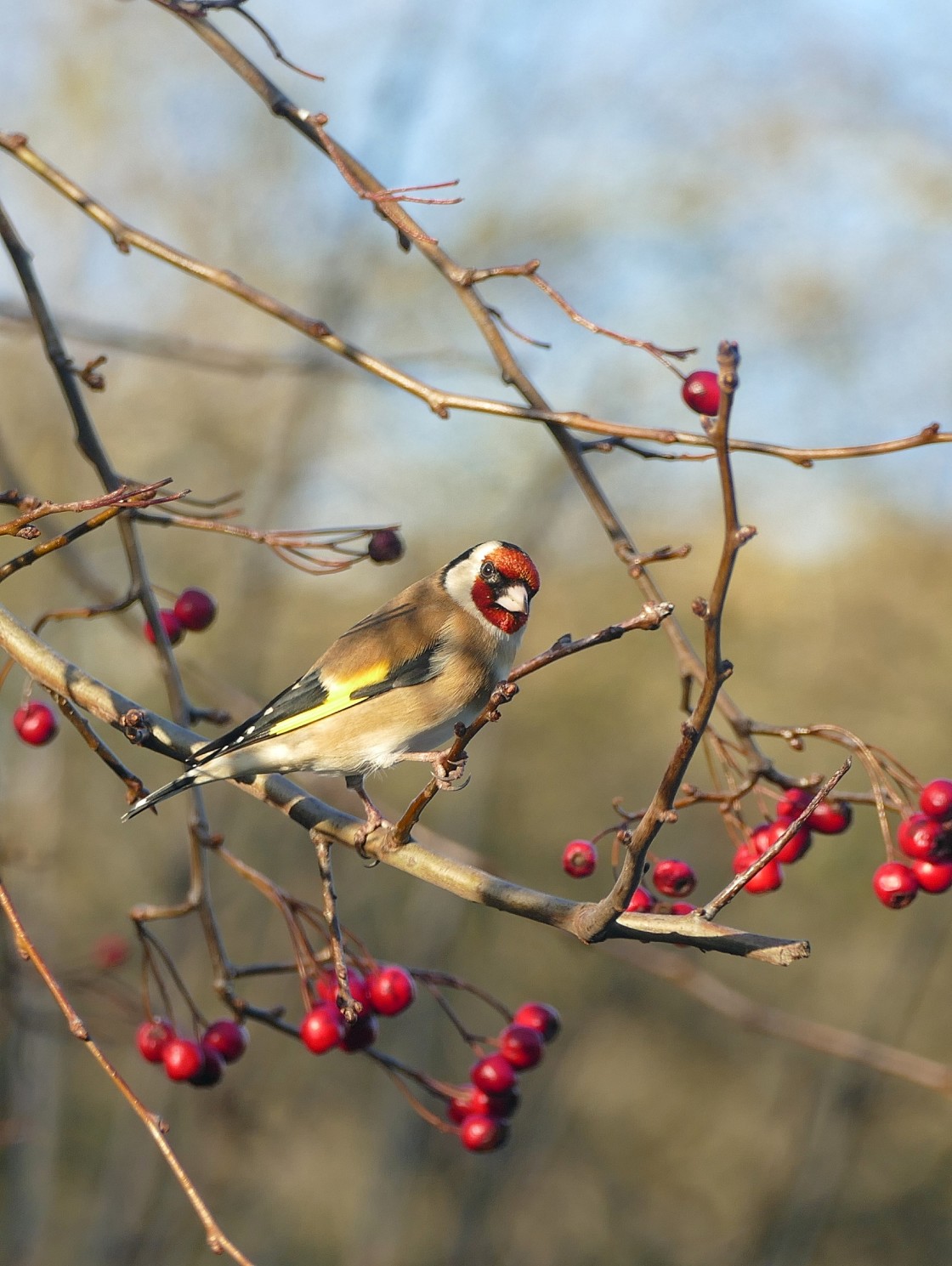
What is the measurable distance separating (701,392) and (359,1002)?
1277mm

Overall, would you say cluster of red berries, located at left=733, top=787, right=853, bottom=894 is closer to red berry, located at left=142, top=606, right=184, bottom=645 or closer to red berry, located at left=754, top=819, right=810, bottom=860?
red berry, located at left=754, top=819, right=810, bottom=860

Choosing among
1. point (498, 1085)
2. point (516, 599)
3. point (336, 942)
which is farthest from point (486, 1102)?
point (516, 599)

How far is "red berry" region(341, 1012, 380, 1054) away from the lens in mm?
2328

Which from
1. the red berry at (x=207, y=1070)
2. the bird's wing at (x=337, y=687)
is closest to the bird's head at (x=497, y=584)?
the bird's wing at (x=337, y=687)

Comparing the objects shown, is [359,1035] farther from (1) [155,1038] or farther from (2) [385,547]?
(2) [385,547]

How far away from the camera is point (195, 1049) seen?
246cm

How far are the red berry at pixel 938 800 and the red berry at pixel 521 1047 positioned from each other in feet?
3.01

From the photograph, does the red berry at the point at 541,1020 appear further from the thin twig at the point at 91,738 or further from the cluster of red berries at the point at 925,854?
the thin twig at the point at 91,738

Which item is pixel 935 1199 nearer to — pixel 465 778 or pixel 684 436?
pixel 465 778

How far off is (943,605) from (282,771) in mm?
6152

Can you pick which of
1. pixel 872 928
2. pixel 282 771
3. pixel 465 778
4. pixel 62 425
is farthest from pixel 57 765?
pixel 872 928

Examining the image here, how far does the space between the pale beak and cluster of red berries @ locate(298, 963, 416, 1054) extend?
2.71ft

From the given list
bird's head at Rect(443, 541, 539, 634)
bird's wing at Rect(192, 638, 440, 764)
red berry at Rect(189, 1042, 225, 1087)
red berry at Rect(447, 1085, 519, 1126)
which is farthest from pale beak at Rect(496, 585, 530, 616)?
red berry at Rect(189, 1042, 225, 1087)

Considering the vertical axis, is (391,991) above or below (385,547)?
below
